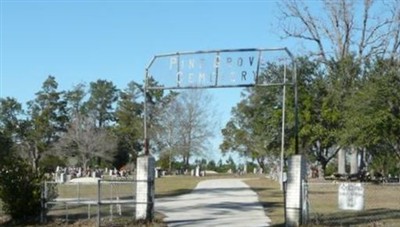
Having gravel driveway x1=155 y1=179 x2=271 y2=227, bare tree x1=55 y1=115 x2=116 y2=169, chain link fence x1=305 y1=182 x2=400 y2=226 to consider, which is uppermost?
bare tree x1=55 y1=115 x2=116 y2=169

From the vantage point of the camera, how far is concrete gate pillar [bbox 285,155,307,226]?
19016 mm

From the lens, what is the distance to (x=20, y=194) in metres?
21.0

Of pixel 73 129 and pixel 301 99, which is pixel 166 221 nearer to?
pixel 301 99

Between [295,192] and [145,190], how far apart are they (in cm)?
448

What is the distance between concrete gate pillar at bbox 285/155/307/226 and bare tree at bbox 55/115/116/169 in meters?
70.2

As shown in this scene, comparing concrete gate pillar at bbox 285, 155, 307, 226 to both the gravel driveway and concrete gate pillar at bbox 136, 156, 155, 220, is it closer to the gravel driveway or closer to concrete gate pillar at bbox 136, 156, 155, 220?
the gravel driveway

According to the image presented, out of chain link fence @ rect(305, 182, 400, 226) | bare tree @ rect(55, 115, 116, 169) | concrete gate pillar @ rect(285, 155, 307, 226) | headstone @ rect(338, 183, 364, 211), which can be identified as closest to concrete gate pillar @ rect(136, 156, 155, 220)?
concrete gate pillar @ rect(285, 155, 307, 226)

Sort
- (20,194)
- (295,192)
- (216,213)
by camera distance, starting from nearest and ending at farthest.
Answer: (295,192), (20,194), (216,213)

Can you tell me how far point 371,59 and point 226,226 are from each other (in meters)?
39.4

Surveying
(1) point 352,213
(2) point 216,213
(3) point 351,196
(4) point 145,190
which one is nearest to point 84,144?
(2) point 216,213

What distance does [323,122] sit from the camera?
5797 cm

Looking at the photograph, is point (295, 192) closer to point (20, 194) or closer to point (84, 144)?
point (20, 194)

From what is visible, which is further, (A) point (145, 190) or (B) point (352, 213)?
(B) point (352, 213)

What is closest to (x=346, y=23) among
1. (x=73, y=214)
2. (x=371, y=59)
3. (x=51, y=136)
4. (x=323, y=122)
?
(x=371, y=59)
